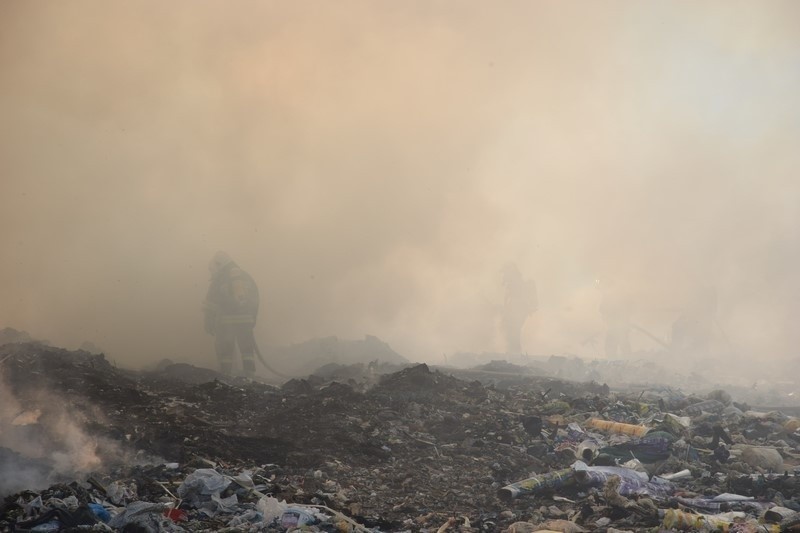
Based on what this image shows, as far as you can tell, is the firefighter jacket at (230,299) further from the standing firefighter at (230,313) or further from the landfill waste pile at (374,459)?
the landfill waste pile at (374,459)

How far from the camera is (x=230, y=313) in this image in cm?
2016

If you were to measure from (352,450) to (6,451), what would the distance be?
Answer: 15.0 feet

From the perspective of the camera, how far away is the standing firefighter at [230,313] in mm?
20188

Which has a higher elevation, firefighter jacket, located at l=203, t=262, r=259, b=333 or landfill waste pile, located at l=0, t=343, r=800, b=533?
firefighter jacket, located at l=203, t=262, r=259, b=333

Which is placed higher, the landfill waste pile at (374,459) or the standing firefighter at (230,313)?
the standing firefighter at (230,313)

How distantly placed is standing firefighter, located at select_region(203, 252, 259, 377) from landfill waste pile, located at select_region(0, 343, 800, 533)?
775cm

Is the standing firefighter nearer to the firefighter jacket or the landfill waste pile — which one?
the firefighter jacket

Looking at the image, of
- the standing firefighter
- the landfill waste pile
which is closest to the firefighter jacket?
the standing firefighter

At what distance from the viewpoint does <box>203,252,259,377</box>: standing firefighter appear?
20.2m

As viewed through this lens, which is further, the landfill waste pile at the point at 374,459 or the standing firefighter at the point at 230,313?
the standing firefighter at the point at 230,313

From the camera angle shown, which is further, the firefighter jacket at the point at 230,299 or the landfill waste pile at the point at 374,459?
the firefighter jacket at the point at 230,299

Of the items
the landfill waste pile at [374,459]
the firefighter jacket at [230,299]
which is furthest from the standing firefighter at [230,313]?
the landfill waste pile at [374,459]

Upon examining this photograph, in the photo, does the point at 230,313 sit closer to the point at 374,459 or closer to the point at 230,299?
the point at 230,299

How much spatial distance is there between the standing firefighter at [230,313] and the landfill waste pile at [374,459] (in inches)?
305
